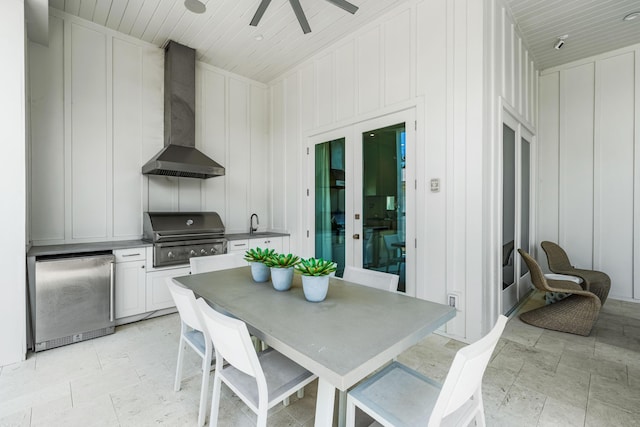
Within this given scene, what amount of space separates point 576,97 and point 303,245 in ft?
15.2

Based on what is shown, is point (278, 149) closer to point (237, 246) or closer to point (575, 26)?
point (237, 246)

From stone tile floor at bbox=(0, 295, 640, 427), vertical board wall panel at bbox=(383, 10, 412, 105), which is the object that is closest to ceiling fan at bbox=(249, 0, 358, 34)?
vertical board wall panel at bbox=(383, 10, 412, 105)

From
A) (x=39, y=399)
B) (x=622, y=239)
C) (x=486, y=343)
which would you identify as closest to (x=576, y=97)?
(x=622, y=239)

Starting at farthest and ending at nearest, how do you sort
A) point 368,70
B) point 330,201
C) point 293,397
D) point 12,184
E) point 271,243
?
point 271,243, point 330,201, point 368,70, point 12,184, point 293,397

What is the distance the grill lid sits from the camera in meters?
3.38

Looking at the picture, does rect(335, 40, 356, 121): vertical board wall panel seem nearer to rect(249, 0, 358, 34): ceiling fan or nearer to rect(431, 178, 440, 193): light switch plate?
rect(249, 0, 358, 34): ceiling fan

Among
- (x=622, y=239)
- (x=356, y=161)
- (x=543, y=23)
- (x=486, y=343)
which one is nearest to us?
(x=486, y=343)

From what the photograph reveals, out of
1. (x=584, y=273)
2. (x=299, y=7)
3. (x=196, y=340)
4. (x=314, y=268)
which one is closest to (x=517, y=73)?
(x=584, y=273)

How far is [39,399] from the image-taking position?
1.94m

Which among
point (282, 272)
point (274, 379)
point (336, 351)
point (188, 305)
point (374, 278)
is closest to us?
point (336, 351)

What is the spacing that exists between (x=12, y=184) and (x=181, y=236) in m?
1.49

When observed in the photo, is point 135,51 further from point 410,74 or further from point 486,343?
point 486,343

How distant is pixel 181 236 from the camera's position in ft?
11.4

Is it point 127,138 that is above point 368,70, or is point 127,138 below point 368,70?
below
